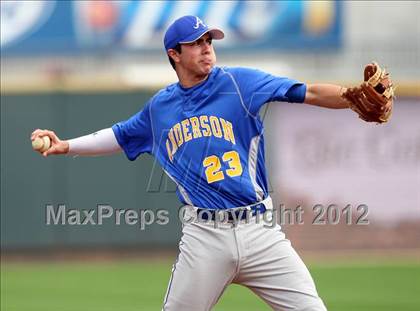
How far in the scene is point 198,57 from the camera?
16.7 ft

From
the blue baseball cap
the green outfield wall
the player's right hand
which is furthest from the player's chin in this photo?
the green outfield wall

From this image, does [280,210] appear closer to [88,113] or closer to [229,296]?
[88,113]

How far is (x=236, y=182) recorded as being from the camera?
4.89 meters

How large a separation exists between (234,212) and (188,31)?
1.01m

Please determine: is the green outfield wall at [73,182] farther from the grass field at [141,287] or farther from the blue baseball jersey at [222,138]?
the blue baseball jersey at [222,138]

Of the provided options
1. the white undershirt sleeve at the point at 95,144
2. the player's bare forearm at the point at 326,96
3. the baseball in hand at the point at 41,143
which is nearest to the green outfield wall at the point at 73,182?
the white undershirt sleeve at the point at 95,144

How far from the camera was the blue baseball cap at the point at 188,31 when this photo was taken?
5.06m

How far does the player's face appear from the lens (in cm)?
505

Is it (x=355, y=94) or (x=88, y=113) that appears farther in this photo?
(x=88, y=113)

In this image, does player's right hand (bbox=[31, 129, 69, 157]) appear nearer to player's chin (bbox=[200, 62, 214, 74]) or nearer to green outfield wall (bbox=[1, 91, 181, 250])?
player's chin (bbox=[200, 62, 214, 74])

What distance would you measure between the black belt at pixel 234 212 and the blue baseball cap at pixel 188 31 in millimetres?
919

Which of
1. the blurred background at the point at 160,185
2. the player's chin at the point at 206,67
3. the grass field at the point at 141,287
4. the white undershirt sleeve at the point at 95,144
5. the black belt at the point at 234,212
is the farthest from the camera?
the blurred background at the point at 160,185

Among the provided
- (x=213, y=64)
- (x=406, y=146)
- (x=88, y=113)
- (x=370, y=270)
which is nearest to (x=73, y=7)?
(x=88, y=113)

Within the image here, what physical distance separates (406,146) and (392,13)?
5.46 meters
